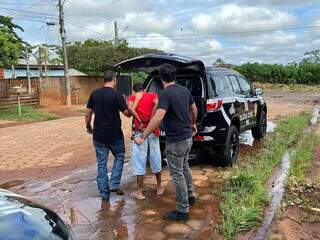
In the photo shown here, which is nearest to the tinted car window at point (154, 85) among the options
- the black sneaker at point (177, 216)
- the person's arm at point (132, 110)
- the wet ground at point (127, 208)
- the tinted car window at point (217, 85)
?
the tinted car window at point (217, 85)

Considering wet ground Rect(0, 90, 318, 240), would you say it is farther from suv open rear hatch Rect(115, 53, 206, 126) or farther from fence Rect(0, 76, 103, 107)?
fence Rect(0, 76, 103, 107)

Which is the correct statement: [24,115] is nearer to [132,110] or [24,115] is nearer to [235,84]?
[235,84]

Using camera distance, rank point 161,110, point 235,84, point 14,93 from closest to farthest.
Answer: point 161,110 → point 235,84 → point 14,93

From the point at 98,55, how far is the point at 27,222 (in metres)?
28.4

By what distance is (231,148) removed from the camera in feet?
26.6

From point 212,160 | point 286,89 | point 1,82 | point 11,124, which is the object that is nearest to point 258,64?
point 286,89

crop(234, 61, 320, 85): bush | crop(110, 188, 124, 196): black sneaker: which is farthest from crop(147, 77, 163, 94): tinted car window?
crop(234, 61, 320, 85): bush

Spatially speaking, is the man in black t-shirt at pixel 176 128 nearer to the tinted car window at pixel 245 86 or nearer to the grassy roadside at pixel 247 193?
the grassy roadside at pixel 247 193

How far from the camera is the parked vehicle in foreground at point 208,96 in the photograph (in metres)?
7.07

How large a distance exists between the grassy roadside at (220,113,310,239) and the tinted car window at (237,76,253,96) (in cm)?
135

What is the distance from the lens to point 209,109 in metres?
7.41

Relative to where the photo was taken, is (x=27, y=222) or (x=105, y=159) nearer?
(x=27, y=222)

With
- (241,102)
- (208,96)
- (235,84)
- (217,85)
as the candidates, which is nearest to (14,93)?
(235,84)

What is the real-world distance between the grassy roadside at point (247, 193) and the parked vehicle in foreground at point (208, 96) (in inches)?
21.7
